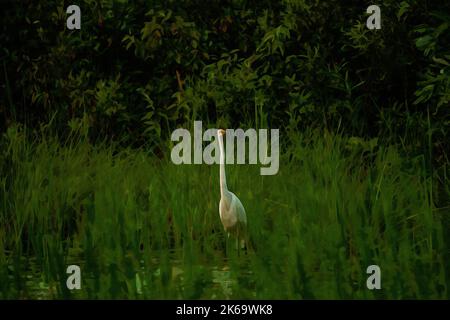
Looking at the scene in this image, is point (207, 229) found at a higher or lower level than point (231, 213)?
lower

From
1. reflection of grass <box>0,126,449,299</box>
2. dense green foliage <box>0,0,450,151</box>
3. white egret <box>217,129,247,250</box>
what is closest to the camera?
reflection of grass <box>0,126,449,299</box>

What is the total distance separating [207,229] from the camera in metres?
6.57

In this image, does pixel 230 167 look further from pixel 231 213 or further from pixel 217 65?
pixel 217 65

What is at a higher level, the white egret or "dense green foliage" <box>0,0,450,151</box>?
"dense green foliage" <box>0,0,450,151</box>

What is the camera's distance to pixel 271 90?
894 centimetres

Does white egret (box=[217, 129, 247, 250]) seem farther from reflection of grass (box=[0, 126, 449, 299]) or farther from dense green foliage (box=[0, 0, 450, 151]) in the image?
dense green foliage (box=[0, 0, 450, 151])

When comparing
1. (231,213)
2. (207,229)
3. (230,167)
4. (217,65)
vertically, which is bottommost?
(207,229)

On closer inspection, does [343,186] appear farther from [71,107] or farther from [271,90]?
[71,107]

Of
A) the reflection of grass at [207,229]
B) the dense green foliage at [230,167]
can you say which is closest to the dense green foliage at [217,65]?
the dense green foliage at [230,167]

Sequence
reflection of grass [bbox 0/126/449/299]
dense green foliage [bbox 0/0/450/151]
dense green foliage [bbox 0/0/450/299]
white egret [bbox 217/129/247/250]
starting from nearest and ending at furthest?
1. reflection of grass [bbox 0/126/449/299]
2. dense green foliage [bbox 0/0/450/299]
3. white egret [bbox 217/129/247/250]
4. dense green foliage [bbox 0/0/450/151]

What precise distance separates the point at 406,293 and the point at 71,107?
5505 mm

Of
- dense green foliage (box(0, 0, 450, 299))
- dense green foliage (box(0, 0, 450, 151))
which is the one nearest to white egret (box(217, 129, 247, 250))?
dense green foliage (box(0, 0, 450, 299))

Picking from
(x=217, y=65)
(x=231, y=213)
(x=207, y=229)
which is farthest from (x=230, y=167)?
(x=217, y=65)

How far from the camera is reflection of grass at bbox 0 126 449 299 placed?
4.86 metres
